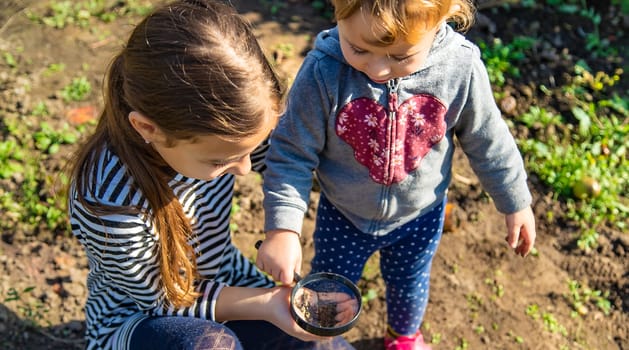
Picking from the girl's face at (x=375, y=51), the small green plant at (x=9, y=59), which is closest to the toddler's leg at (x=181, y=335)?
the girl's face at (x=375, y=51)

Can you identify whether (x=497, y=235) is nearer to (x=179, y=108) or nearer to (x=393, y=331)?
(x=393, y=331)

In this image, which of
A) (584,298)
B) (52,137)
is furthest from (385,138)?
(52,137)

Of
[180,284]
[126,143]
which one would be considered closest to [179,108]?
[126,143]

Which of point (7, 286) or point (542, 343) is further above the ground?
point (7, 286)

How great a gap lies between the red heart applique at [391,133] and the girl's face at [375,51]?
0.15 metres

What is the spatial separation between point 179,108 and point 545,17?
3.04 metres

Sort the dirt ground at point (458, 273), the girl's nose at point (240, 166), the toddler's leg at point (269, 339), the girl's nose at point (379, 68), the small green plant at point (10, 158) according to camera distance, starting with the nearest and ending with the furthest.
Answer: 1. the girl's nose at point (379, 68)
2. the girl's nose at point (240, 166)
3. the toddler's leg at point (269, 339)
4. the dirt ground at point (458, 273)
5. the small green plant at point (10, 158)

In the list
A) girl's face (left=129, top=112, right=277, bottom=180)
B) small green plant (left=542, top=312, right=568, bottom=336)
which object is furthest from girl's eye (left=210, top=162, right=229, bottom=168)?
small green plant (left=542, top=312, right=568, bottom=336)

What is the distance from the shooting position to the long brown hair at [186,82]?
153cm

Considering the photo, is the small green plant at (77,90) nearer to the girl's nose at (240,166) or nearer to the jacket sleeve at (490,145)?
the girl's nose at (240,166)

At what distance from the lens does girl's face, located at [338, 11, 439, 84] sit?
1534mm

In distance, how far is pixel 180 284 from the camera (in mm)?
1938

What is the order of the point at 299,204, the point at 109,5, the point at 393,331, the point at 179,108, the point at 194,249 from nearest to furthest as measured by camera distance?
the point at 179,108 → the point at 299,204 → the point at 194,249 → the point at 393,331 → the point at 109,5

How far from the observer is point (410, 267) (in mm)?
2230
